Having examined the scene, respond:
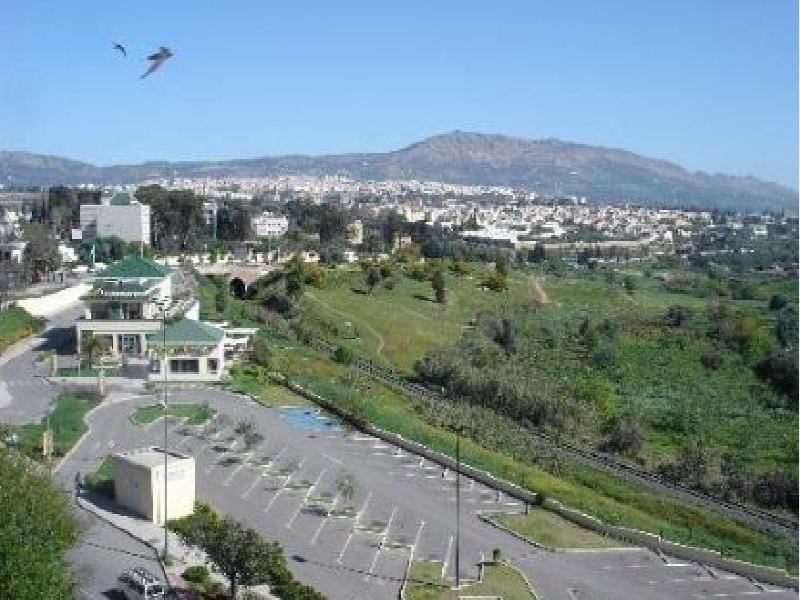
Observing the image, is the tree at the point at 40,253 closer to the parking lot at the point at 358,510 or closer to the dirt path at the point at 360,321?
the dirt path at the point at 360,321

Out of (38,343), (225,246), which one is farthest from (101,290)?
(225,246)

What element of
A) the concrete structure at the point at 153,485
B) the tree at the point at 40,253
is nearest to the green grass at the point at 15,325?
the tree at the point at 40,253

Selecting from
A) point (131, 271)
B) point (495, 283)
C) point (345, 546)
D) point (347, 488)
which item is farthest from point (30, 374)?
point (495, 283)

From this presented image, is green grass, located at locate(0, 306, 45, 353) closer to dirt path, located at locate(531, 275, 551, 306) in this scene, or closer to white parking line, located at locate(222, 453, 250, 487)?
white parking line, located at locate(222, 453, 250, 487)

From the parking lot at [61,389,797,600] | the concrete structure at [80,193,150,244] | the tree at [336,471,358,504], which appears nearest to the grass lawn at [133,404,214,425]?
the parking lot at [61,389,797,600]

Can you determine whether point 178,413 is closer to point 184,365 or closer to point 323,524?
point 184,365

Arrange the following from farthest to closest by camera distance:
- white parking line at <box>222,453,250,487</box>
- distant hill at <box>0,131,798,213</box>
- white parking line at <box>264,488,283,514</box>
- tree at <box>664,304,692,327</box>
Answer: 1. distant hill at <box>0,131,798,213</box>
2. tree at <box>664,304,692,327</box>
3. white parking line at <box>222,453,250,487</box>
4. white parking line at <box>264,488,283,514</box>

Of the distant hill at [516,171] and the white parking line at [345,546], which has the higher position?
the distant hill at [516,171]
